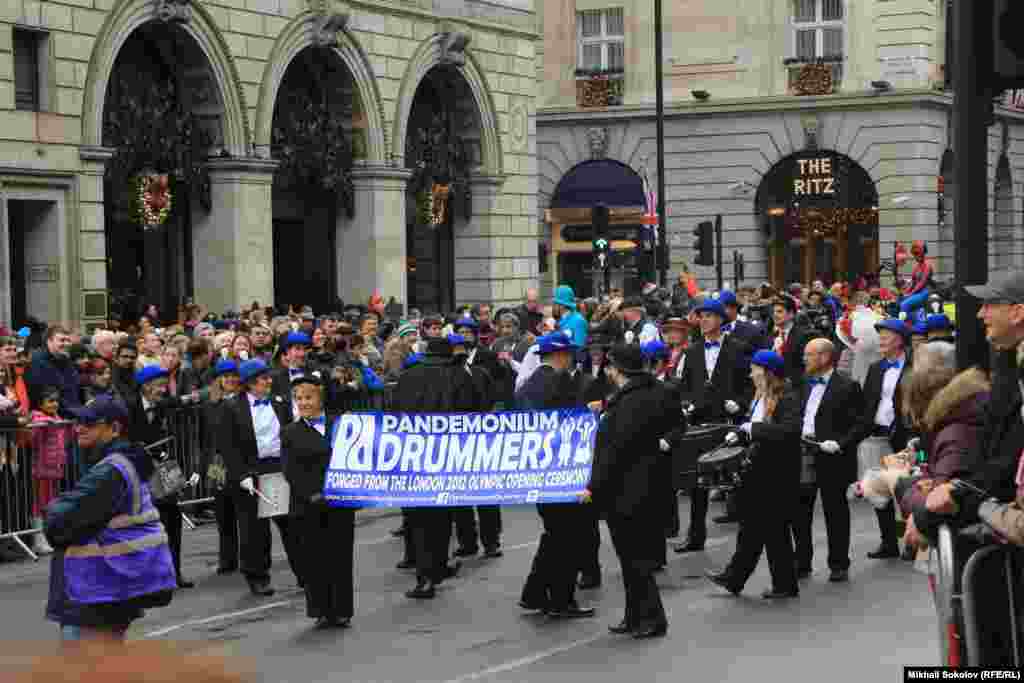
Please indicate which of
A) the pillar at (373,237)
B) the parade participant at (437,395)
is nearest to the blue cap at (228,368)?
the parade participant at (437,395)

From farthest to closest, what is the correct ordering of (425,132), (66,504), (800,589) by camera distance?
→ 1. (425,132)
2. (800,589)
3. (66,504)

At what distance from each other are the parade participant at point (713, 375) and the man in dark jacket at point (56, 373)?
17.8 ft

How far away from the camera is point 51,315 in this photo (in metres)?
26.2

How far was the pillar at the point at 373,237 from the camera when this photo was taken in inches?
1325

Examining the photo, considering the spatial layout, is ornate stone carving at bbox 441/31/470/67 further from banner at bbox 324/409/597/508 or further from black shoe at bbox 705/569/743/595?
black shoe at bbox 705/569/743/595

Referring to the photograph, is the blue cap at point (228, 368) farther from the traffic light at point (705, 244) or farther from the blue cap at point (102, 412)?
the traffic light at point (705, 244)

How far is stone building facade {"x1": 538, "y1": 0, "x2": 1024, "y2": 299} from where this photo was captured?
48781 mm

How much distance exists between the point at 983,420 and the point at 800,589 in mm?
6283

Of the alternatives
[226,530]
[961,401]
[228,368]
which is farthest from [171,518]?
[961,401]

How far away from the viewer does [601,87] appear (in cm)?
5188

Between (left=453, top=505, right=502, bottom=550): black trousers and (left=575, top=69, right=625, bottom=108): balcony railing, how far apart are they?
37.0m

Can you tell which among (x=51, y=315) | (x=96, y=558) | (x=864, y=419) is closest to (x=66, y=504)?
(x=96, y=558)

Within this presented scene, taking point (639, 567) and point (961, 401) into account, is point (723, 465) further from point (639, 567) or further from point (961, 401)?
point (961, 401)

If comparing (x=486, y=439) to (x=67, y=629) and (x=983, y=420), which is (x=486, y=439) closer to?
(x=67, y=629)
